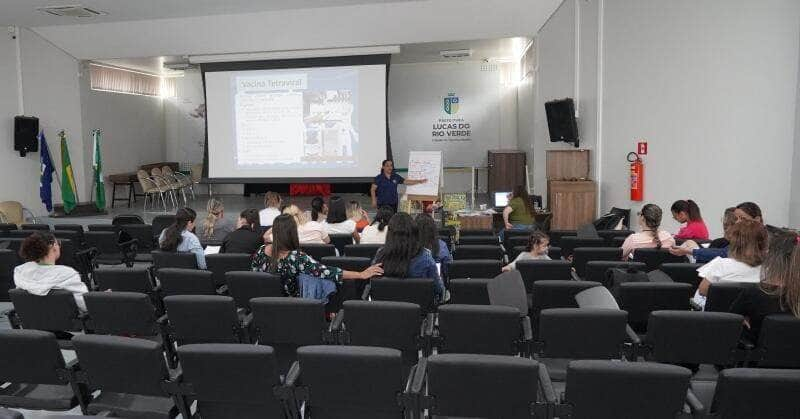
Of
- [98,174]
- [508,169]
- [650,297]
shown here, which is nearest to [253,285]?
[650,297]

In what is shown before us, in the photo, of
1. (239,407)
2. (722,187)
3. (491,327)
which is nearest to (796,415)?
(491,327)

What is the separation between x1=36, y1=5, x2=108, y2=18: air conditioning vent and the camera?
1085 cm

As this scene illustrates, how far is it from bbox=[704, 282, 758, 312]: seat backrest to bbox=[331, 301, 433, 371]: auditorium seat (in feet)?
5.71

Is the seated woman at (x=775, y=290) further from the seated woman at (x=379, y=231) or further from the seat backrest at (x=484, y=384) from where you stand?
the seated woman at (x=379, y=231)

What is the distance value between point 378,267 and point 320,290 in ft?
1.39

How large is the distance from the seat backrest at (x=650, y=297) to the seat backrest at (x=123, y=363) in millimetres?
2669

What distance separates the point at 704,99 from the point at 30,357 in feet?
29.8

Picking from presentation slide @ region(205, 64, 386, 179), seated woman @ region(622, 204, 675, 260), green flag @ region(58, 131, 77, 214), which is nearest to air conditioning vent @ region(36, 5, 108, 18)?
presentation slide @ region(205, 64, 386, 179)

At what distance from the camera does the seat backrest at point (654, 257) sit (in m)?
5.30

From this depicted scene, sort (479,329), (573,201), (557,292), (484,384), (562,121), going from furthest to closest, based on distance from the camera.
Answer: (562,121)
(573,201)
(557,292)
(479,329)
(484,384)

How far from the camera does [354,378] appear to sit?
2.46 metres

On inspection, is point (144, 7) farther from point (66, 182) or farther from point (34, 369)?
point (34, 369)

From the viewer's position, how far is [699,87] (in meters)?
8.95

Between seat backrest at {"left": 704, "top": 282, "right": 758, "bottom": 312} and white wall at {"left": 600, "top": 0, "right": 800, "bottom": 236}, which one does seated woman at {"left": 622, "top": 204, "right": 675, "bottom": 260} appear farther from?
white wall at {"left": 600, "top": 0, "right": 800, "bottom": 236}
